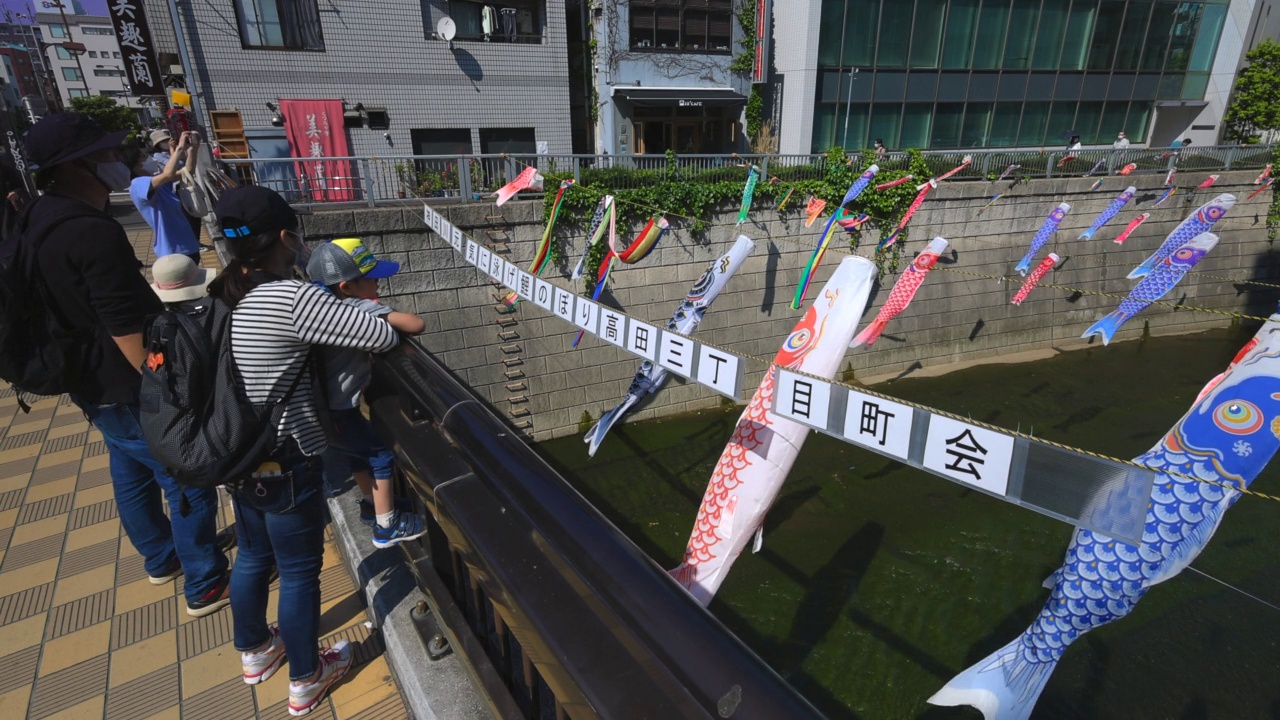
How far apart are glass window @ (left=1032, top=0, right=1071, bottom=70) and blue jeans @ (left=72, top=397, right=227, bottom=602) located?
944 inches

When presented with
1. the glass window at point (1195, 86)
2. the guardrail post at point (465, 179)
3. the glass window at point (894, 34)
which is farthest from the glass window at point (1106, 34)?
the guardrail post at point (465, 179)

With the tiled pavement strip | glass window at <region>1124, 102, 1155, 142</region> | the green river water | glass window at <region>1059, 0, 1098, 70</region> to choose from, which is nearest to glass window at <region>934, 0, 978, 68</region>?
glass window at <region>1059, 0, 1098, 70</region>

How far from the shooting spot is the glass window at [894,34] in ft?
56.2

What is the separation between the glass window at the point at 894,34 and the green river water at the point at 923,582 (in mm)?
11612

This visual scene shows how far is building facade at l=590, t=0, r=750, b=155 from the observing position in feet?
51.2

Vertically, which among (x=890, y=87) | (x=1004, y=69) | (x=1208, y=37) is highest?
(x=1208, y=37)

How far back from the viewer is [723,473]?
4098 millimetres

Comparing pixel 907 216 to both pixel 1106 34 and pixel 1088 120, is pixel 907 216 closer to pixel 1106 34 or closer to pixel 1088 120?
pixel 1088 120

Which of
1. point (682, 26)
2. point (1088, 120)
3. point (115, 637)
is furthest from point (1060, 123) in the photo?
point (115, 637)

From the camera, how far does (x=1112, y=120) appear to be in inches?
826

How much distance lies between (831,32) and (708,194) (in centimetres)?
1013

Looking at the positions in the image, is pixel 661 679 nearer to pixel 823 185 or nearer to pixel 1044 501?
pixel 1044 501

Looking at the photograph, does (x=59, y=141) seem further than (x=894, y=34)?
No

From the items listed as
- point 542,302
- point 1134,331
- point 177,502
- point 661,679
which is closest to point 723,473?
point 542,302
